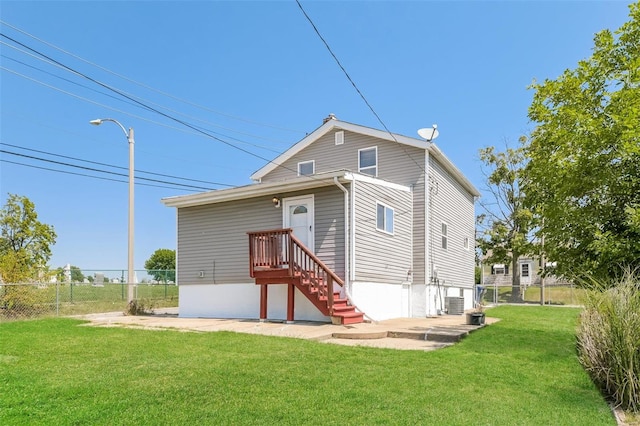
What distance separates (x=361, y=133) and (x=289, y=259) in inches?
225

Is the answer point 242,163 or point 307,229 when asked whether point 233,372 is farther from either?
point 242,163

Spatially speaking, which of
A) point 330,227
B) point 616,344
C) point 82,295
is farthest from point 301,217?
point 82,295

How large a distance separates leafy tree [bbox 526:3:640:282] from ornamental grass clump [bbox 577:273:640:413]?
6.60 ft

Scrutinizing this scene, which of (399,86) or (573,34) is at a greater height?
(573,34)

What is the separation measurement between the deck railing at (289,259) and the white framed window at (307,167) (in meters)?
4.92

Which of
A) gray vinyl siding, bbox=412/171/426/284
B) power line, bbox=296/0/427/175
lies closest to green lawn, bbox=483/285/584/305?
gray vinyl siding, bbox=412/171/426/284

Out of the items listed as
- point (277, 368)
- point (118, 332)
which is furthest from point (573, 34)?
point (118, 332)

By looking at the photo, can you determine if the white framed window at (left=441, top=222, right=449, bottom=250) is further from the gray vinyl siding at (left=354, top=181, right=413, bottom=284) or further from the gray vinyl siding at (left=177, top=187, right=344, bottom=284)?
the gray vinyl siding at (left=177, top=187, right=344, bottom=284)

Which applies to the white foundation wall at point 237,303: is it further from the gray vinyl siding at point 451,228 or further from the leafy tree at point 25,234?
the leafy tree at point 25,234

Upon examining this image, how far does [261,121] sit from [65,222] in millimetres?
8469

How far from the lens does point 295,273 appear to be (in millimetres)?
10398

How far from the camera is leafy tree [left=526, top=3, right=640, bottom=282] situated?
23.2 feet

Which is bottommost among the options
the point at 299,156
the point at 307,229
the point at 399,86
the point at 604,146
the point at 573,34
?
the point at 307,229

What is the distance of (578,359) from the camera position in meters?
5.84
